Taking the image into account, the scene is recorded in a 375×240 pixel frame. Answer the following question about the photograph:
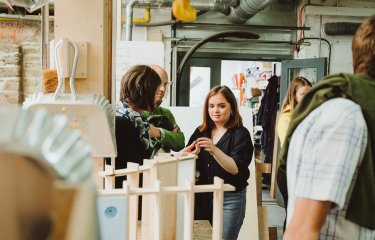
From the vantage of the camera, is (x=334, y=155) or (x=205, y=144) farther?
(x=205, y=144)

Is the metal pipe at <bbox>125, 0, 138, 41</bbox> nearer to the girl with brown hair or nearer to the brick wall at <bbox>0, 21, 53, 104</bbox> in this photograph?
the brick wall at <bbox>0, 21, 53, 104</bbox>

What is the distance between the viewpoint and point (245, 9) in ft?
15.8

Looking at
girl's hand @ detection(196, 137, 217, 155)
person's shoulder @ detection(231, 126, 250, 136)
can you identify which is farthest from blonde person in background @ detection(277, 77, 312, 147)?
girl's hand @ detection(196, 137, 217, 155)

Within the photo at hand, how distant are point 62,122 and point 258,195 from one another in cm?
305

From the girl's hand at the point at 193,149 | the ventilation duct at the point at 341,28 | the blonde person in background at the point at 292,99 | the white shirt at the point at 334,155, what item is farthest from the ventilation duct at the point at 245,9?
the white shirt at the point at 334,155

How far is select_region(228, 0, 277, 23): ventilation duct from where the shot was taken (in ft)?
14.8

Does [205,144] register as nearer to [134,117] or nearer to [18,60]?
[134,117]

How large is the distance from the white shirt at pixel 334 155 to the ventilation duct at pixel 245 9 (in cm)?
364

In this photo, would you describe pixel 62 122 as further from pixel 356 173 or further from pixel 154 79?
pixel 154 79

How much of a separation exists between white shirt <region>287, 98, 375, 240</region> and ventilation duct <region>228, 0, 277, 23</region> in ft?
12.0

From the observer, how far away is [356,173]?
1.03 m

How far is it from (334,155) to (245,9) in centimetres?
409

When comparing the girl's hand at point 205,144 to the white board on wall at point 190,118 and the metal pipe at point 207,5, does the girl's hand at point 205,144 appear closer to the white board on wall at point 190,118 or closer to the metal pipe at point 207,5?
the white board on wall at point 190,118

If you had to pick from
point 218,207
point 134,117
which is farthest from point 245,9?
point 218,207
